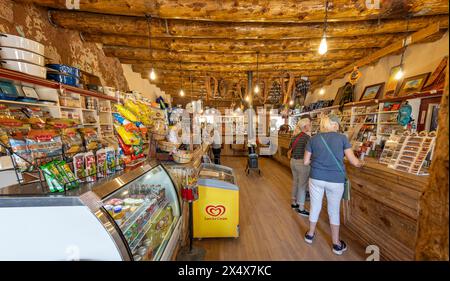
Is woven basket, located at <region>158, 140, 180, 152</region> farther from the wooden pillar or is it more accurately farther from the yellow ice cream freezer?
the wooden pillar

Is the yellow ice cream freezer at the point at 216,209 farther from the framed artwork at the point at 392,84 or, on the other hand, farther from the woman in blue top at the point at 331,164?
the framed artwork at the point at 392,84

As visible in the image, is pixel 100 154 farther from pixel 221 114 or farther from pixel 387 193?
pixel 221 114

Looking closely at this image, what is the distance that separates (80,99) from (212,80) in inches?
120

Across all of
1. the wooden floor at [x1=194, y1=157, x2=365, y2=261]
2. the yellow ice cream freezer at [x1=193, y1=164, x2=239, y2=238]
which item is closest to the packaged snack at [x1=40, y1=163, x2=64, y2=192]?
the yellow ice cream freezer at [x1=193, y1=164, x2=239, y2=238]

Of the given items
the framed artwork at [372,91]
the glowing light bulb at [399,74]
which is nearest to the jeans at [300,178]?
the glowing light bulb at [399,74]

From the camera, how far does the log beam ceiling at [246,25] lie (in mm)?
2557

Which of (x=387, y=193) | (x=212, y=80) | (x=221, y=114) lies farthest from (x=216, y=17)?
(x=221, y=114)

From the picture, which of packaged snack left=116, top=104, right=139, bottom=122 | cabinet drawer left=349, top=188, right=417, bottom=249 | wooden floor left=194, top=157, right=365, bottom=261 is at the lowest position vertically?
wooden floor left=194, top=157, right=365, bottom=261

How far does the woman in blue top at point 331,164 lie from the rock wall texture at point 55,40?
4231mm

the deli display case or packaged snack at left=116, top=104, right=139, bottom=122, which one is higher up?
packaged snack at left=116, top=104, right=139, bottom=122

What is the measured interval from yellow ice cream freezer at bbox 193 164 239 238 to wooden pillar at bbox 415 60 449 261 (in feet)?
5.83

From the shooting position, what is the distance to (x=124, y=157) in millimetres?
1544

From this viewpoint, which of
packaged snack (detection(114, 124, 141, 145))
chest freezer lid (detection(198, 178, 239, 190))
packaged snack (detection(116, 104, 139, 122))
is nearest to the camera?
packaged snack (detection(114, 124, 141, 145))

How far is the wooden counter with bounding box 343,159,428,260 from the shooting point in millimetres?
1781
